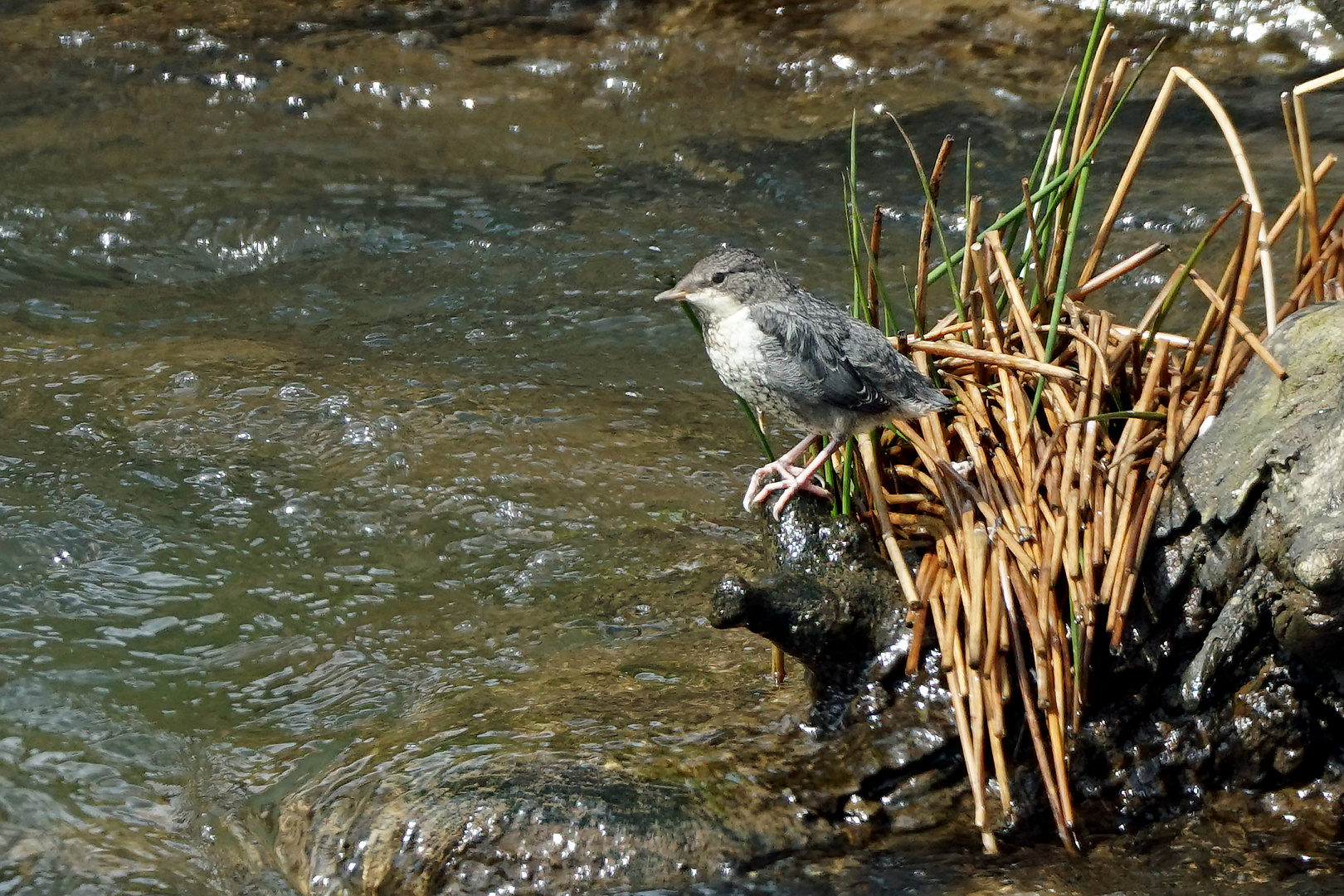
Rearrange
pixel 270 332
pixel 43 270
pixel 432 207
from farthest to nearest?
pixel 432 207, pixel 43 270, pixel 270 332

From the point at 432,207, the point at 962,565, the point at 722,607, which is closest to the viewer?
the point at 722,607

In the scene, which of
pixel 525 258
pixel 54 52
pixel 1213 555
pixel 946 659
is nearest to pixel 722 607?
pixel 946 659

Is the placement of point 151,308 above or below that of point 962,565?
below

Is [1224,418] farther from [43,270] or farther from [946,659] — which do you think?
[43,270]

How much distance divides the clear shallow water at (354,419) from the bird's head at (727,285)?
92cm

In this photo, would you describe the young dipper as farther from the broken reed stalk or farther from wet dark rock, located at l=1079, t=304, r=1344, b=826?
wet dark rock, located at l=1079, t=304, r=1344, b=826

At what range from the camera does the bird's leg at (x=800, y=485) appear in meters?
3.13

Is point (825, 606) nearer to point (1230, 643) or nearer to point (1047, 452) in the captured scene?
point (1047, 452)

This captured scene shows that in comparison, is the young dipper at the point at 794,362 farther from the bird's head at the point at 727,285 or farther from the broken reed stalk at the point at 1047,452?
the broken reed stalk at the point at 1047,452

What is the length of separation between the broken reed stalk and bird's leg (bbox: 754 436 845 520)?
0.30ft

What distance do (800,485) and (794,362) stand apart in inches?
13.8

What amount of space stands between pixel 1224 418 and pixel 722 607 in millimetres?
1191

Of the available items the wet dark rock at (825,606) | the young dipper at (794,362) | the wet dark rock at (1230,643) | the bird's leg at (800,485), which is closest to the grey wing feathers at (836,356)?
the young dipper at (794,362)

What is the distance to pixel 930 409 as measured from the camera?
3174 mm
